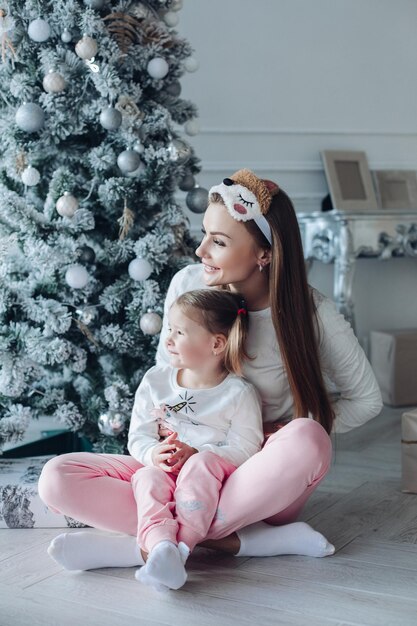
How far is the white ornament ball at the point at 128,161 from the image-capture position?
74.8 inches

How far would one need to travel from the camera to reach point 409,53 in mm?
3545

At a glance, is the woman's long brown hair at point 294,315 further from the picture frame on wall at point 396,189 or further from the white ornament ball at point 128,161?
the picture frame on wall at point 396,189

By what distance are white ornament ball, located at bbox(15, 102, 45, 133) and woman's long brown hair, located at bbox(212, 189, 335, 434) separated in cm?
59

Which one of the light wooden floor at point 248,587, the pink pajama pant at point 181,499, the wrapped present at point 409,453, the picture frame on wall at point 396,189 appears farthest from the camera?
the picture frame on wall at point 396,189

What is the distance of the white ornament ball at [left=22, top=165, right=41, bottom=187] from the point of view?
6.29ft

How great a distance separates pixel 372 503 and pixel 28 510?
81 cm

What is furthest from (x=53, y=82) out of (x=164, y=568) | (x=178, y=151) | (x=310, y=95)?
(x=310, y=95)

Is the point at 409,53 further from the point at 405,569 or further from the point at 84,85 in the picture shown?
the point at 405,569

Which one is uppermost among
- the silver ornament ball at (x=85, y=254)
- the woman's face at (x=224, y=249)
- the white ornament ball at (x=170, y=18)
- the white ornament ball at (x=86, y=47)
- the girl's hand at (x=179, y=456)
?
the white ornament ball at (x=170, y=18)

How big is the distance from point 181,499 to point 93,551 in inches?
7.6

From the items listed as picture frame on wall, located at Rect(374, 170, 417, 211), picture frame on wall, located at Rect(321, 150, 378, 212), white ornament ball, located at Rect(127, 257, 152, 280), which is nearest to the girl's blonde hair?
white ornament ball, located at Rect(127, 257, 152, 280)

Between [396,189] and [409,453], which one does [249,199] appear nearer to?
[409,453]

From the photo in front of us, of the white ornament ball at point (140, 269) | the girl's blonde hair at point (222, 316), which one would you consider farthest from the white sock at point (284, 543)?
the white ornament ball at point (140, 269)

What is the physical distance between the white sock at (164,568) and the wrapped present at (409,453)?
2.77ft
